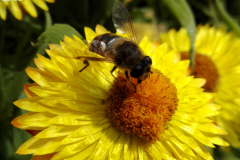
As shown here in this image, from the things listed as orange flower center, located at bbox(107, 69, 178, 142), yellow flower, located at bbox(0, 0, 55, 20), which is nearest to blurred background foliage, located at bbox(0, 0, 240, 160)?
yellow flower, located at bbox(0, 0, 55, 20)

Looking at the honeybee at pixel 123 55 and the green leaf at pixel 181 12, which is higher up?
the honeybee at pixel 123 55

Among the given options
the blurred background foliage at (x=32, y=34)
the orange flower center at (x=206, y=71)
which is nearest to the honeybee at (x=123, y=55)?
the blurred background foliage at (x=32, y=34)

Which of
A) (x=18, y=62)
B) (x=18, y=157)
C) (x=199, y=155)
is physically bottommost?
(x=199, y=155)

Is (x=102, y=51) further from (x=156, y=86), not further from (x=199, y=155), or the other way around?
(x=199, y=155)

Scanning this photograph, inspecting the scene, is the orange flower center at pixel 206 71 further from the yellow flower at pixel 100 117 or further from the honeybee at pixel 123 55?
the honeybee at pixel 123 55

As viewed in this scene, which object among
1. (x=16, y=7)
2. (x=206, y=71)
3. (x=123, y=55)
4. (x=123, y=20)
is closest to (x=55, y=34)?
(x=16, y=7)

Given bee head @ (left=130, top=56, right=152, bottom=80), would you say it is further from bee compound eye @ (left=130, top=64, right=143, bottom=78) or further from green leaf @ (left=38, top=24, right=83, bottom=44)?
green leaf @ (left=38, top=24, right=83, bottom=44)

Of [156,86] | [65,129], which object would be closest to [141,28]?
[156,86]
